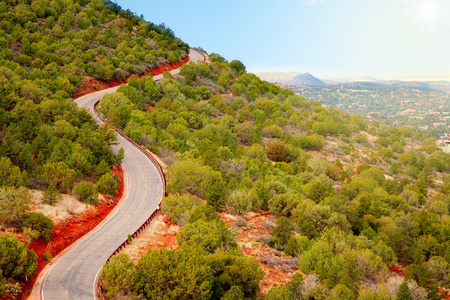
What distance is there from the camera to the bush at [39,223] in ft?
77.9

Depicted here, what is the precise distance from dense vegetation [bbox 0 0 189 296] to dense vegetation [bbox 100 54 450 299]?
817 centimetres

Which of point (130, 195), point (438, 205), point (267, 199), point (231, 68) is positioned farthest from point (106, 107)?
Result: point (231, 68)

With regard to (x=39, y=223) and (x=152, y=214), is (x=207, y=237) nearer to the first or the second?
(x=152, y=214)

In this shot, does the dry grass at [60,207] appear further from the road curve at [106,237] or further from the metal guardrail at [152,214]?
the metal guardrail at [152,214]

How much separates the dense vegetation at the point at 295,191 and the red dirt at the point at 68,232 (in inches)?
213

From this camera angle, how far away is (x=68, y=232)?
87.5 feet

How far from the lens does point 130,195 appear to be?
1427 inches

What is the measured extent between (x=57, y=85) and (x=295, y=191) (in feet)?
133

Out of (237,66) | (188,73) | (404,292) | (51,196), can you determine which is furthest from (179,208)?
(237,66)

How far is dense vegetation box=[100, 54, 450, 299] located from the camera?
86.1 ft

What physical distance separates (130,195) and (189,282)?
18209mm

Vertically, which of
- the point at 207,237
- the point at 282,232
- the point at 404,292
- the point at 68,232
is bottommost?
the point at 404,292

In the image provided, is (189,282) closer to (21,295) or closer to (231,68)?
(21,295)

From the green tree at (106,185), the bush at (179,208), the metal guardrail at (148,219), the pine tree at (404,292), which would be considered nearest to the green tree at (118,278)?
the metal guardrail at (148,219)
